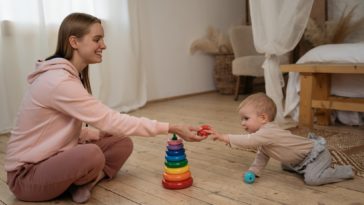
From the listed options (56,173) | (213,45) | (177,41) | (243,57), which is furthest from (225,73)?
(56,173)

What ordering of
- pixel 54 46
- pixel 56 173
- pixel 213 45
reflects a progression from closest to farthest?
pixel 56 173 < pixel 54 46 < pixel 213 45

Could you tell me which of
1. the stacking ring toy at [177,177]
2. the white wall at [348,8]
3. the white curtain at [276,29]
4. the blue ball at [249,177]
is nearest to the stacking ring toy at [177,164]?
the stacking ring toy at [177,177]

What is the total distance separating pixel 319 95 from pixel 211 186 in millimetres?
1359

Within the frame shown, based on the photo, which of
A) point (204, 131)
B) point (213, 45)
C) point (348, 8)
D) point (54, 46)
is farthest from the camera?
point (213, 45)

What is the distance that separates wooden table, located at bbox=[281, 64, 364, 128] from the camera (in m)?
2.23

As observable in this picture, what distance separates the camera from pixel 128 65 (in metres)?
3.40

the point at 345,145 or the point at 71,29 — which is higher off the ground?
the point at 71,29

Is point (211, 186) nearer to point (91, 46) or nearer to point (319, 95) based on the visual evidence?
point (91, 46)

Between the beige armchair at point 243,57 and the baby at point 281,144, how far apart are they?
211 cm

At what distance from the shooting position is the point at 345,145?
1.98 meters

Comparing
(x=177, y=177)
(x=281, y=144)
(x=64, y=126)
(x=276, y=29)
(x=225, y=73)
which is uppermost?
(x=276, y=29)

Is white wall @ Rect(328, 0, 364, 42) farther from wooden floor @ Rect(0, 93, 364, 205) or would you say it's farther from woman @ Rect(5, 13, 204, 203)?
woman @ Rect(5, 13, 204, 203)

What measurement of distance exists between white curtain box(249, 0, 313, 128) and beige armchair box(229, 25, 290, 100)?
40.0 inches

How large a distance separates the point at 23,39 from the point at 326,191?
230 centimetres
